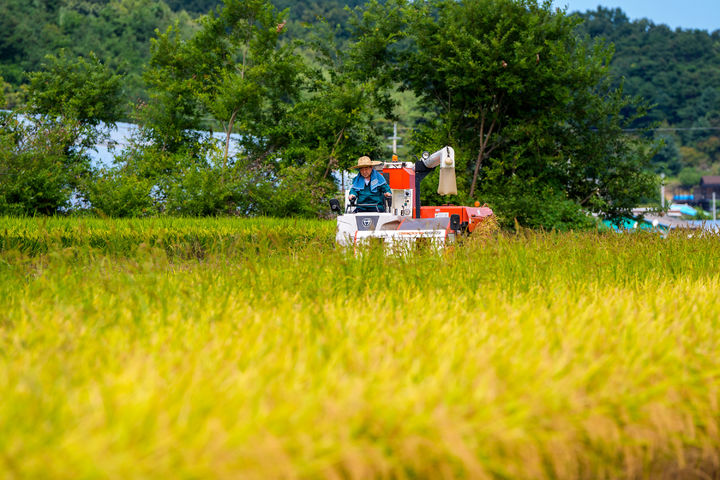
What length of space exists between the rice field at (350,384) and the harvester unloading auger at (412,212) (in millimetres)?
4612

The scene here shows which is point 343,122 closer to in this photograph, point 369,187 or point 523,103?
point 523,103

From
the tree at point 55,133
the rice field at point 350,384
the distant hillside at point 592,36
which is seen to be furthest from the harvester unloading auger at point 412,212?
the distant hillside at point 592,36

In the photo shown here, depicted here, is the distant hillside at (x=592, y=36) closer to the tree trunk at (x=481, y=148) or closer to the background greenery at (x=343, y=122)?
the background greenery at (x=343, y=122)

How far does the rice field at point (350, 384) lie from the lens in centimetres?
190

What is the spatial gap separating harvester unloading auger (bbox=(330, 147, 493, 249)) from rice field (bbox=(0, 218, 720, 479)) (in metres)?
4.61

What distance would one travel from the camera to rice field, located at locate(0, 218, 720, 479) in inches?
74.8

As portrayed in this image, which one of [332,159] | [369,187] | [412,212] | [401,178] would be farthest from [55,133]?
[369,187]

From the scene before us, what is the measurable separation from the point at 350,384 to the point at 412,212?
10.6 meters

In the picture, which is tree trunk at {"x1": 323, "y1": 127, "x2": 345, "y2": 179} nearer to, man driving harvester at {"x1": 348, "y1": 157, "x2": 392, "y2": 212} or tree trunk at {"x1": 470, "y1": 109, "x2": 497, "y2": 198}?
tree trunk at {"x1": 470, "y1": 109, "x2": 497, "y2": 198}

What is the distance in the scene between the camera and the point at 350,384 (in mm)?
2293

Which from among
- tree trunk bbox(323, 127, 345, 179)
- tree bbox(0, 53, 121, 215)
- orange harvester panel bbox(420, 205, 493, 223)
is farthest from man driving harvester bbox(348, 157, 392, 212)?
tree trunk bbox(323, 127, 345, 179)

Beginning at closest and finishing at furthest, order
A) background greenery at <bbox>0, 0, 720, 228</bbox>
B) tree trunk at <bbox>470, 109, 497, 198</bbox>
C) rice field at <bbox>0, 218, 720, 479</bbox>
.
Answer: rice field at <bbox>0, 218, 720, 479</bbox>
background greenery at <bbox>0, 0, 720, 228</bbox>
tree trunk at <bbox>470, 109, 497, 198</bbox>

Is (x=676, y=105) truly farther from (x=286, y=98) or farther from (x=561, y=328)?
(x=561, y=328)

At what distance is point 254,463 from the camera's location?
189cm
